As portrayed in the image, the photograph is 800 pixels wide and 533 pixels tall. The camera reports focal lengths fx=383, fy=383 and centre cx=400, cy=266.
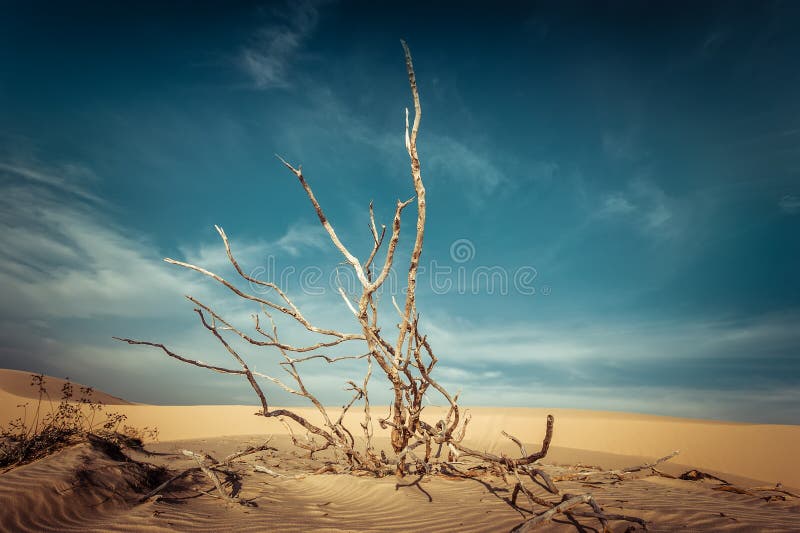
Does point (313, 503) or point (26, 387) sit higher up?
point (313, 503)

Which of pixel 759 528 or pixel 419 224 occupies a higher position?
pixel 419 224

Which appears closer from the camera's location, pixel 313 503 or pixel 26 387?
pixel 313 503

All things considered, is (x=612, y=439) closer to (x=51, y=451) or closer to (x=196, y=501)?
(x=196, y=501)

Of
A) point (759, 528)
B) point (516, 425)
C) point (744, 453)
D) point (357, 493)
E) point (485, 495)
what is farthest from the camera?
point (516, 425)

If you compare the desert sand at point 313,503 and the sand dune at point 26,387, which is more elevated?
the desert sand at point 313,503

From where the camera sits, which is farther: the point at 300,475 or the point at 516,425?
the point at 516,425

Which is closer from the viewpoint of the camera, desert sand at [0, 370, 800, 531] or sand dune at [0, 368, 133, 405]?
desert sand at [0, 370, 800, 531]

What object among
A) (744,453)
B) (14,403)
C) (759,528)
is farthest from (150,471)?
(14,403)

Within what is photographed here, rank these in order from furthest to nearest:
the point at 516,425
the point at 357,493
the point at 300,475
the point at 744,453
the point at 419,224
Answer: the point at 516,425 < the point at 744,453 < the point at 300,475 < the point at 357,493 < the point at 419,224

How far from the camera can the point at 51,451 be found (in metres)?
4.65

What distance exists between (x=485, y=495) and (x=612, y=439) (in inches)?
523

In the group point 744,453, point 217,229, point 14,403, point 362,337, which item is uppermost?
point 217,229

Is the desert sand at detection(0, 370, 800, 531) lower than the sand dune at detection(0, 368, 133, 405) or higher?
higher

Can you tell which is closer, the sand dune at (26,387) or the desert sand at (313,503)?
the desert sand at (313,503)
